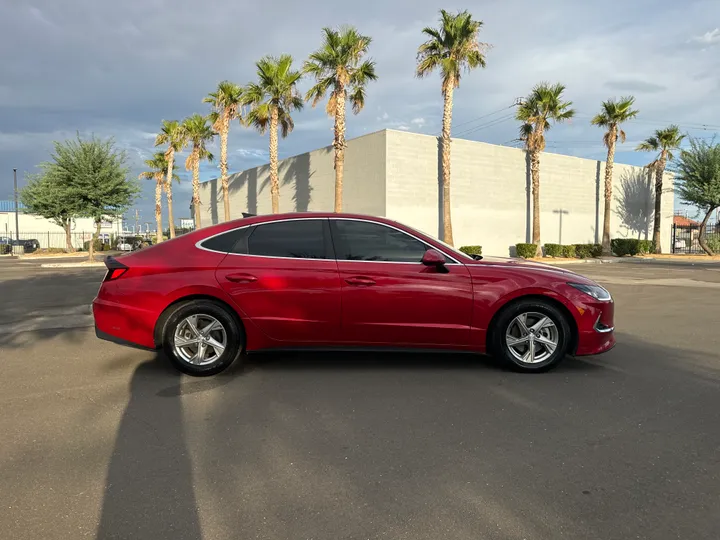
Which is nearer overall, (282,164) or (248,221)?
(248,221)

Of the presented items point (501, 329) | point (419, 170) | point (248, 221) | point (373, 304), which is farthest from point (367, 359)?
point (419, 170)

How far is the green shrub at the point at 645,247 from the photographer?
36.2m

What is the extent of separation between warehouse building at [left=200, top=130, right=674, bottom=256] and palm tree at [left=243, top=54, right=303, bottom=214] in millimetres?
3364

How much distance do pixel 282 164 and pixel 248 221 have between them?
89.9 feet

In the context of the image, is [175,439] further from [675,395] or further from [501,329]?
[675,395]

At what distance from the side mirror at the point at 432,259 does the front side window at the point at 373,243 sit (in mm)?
109

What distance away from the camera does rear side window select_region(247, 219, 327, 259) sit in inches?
193

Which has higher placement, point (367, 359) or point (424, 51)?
point (424, 51)

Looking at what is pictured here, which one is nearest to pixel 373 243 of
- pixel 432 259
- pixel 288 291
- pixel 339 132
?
pixel 432 259

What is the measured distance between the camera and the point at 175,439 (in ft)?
11.2

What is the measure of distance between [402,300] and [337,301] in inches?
24.2

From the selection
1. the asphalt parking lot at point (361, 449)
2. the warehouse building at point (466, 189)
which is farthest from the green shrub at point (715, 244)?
the asphalt parking lot at point (361, 449)

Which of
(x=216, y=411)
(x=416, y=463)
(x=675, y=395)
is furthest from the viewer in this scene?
(x=675, y=395)

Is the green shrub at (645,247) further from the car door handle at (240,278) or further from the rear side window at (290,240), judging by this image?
the car door handle at (240,278)
